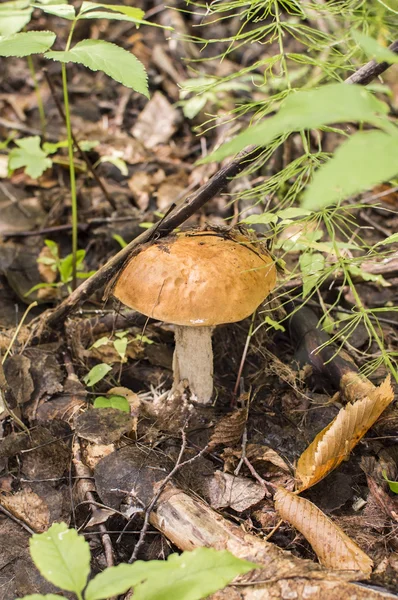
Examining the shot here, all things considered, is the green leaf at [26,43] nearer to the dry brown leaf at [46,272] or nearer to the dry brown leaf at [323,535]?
the dry brown leaf at [46,272]

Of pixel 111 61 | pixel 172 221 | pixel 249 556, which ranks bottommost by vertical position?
pixel 249 556

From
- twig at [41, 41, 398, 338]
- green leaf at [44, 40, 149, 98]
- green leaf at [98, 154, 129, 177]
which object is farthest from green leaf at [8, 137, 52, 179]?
green leaf at [44, 40, 149, 98]

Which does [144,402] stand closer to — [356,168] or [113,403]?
[113,403]

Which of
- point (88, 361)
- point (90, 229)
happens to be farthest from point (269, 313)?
point (90, 229)

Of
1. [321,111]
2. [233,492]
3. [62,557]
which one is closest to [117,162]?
[233,492]

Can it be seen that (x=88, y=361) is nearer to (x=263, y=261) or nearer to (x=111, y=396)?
(x=111, y=396)

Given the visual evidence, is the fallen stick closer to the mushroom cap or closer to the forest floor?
the forest floor

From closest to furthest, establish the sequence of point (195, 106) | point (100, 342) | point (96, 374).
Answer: point (96, 374) → point (100, 342) → point (195, 106)
